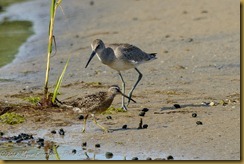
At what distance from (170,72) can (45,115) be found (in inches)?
135

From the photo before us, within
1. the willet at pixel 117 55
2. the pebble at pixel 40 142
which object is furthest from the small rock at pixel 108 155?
the willet at pixel 117 55

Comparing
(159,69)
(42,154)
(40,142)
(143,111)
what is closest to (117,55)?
(143,111)

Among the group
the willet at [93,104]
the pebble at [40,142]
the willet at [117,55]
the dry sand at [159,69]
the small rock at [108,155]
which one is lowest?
the dry sand at [159,69]

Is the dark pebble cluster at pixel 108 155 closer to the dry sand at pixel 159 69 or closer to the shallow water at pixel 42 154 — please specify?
the shallow water at pixel 42 154

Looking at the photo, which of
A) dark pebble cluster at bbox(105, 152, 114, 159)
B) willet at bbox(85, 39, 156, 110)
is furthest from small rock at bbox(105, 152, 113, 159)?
willet at bbox(85, 39, 156, 110)

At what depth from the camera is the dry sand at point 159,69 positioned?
9.25 m

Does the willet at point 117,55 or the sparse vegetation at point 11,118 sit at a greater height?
the willet at point 117,55

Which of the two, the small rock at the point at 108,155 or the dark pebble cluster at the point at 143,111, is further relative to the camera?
the dark pebble cluster at the point at 143,111

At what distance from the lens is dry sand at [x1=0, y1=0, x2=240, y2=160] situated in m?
9.25

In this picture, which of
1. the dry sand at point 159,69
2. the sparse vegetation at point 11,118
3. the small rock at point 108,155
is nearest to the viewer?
the small rock at point 108,155

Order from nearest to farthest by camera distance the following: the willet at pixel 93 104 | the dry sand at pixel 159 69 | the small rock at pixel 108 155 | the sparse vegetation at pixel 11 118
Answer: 1. the small rock at pixel 108 155
2. the dry sand at pixel 159 69
3. the willet at pixel 93 104
4. the sparse vegetation at pixel 11 118

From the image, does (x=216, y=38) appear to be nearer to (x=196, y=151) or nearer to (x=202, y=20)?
(x=202, y=20)

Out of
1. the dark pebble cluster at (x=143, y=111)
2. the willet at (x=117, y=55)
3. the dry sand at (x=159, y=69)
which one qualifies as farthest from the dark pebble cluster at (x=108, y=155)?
the willet at (x=117, y=55)

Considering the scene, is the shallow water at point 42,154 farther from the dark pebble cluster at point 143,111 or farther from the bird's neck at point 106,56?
the bird's neck at point 106,56
